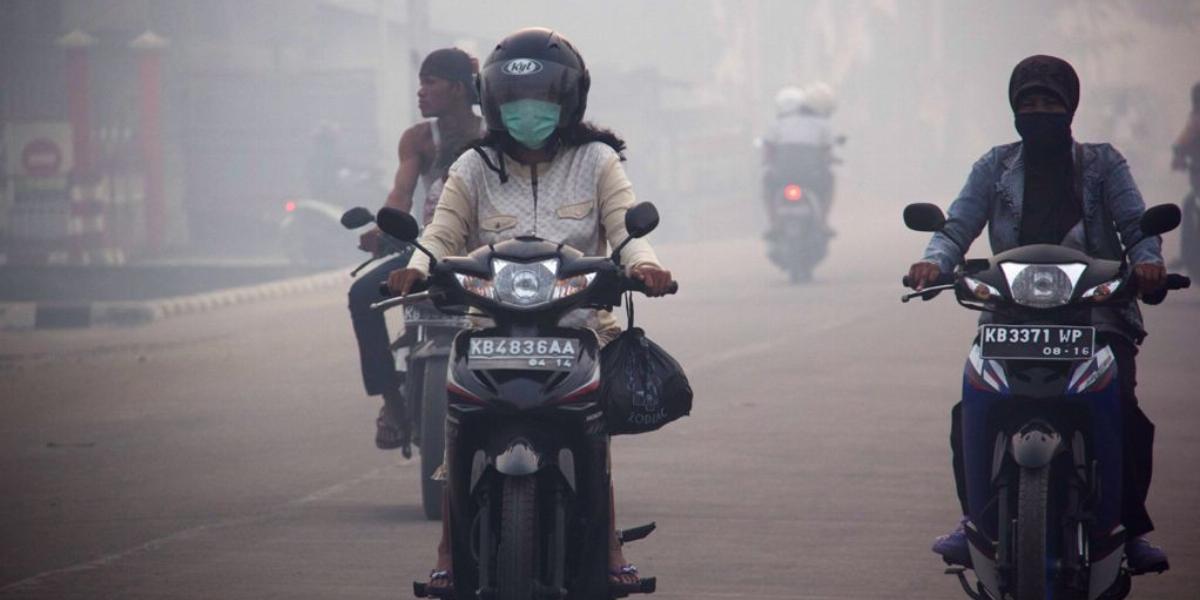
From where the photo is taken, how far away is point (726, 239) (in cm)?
3659

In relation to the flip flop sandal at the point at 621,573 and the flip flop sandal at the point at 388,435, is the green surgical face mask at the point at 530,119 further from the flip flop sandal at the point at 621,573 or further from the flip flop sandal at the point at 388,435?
the flip flop sandal at the point at 388,435

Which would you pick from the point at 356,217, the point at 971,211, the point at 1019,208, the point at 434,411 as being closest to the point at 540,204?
the point at 971,211

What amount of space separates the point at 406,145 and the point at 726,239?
26989mm

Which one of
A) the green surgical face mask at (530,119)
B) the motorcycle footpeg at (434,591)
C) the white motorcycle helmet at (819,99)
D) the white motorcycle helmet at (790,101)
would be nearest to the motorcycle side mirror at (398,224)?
the green surgical face mask at (530,119)

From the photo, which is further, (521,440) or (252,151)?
(252,151)

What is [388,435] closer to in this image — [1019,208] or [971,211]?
[971,211]

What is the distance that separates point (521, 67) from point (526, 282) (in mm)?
878

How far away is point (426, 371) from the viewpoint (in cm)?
888

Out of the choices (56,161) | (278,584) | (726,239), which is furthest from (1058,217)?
(726,239)

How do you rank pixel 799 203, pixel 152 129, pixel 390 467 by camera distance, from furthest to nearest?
pixel 152 129 < pixel 799 203 < pixel 390 467

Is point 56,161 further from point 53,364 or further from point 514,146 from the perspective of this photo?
point 514,146

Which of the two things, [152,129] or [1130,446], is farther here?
[152,129]

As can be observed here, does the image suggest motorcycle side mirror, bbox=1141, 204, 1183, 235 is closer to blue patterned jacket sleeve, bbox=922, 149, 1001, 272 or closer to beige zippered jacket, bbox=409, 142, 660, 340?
blue patterned jacket sleeve, bbox=922, 149, 1001, 272

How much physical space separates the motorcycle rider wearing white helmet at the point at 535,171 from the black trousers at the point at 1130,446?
1035 mm
